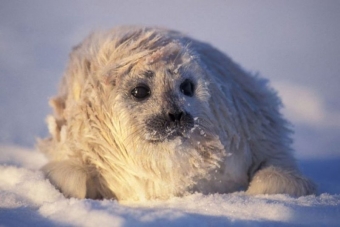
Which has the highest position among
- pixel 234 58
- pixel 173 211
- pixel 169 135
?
pixel 234 58

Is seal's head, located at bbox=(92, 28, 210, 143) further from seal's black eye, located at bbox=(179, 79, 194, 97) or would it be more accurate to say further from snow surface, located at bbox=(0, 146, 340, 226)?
snow surface, located at bbox=(0, 146, 340, 226)

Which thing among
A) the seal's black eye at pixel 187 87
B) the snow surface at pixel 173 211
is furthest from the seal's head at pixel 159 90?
the snow surface at pixel 173 211

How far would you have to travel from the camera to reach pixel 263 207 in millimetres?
1768

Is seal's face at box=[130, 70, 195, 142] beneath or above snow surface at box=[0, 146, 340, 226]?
above

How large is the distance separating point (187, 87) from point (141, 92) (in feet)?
0.63

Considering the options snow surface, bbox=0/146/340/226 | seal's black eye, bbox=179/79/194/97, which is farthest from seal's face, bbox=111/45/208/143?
snow surface, bbox=0/146/340/226

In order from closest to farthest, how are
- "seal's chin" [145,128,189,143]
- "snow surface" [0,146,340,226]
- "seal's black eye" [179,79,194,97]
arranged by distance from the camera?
1. "snow surface" [0,146,340,226]
2. "seal's chin" [145,128,189,143]
3. "seal's black eye" [179,79,194,97]

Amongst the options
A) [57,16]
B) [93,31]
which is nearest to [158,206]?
[93,31]

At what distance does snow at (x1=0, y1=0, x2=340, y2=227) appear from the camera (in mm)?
1687

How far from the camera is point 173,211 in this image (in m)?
1.69

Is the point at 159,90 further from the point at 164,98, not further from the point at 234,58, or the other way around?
the point at 234,58

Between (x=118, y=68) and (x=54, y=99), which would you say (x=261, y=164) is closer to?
(x=118, y=68)

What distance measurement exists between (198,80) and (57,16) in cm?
306

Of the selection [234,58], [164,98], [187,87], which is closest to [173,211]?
[164,98]
